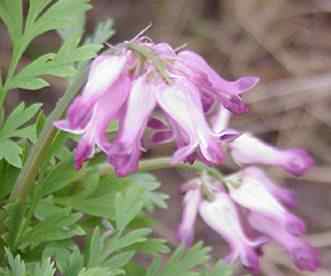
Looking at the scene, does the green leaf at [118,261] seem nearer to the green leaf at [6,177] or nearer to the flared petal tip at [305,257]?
the green leaf at [6,177]

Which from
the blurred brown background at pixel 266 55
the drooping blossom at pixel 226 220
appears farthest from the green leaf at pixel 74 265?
the blurred brown background at pixel 266 55

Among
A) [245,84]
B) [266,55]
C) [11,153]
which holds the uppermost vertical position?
[245,84]

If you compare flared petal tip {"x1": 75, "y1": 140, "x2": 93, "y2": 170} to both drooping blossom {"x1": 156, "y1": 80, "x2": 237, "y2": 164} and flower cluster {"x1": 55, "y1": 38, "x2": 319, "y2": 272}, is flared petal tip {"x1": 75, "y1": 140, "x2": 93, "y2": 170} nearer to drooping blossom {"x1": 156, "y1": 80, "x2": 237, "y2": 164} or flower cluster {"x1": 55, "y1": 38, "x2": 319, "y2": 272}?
flower cluster {"x1": 55, "y1": 38, "x2": 319, "y2": 272}

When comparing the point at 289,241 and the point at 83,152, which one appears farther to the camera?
the point at 289,241

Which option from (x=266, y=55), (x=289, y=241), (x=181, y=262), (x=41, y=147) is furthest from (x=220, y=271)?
(x=266, y=55)

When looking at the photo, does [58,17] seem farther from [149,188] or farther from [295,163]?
[295,163]

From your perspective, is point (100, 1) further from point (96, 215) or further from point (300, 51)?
point (96, 215)

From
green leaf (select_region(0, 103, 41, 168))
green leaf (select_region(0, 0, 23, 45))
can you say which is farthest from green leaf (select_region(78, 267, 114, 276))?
green leaf (select_region(0, 0, 23, 45))
